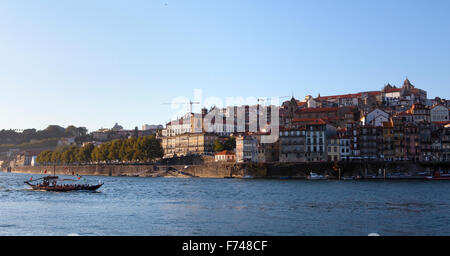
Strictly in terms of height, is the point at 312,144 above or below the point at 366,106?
below

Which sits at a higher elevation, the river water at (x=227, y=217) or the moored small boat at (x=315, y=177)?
the moored small boat at (x=315, y=177)

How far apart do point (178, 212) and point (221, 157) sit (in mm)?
85711

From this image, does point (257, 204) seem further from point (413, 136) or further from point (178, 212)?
point (413, 136)

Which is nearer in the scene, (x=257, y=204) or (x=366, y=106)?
(x=257, y=204)

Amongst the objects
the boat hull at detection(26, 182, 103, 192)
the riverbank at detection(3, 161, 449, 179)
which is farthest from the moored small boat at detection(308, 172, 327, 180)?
the boat hull at detection(26, 182, 103, 192)

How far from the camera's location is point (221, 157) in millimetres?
127625

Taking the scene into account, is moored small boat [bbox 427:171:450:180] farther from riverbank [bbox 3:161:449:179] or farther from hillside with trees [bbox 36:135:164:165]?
hillside with trees [bbox 36:135:164:165]

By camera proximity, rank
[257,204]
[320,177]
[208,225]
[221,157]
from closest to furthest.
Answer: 1. [208,225]
2. [257,204]
3. [320,177]
4. [221,157]

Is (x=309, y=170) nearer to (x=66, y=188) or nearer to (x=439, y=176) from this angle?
(x=439, y=176)

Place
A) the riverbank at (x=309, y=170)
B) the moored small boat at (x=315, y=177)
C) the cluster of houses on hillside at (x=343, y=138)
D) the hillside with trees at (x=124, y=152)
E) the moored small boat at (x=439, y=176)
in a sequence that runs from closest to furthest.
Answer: the moored small boat at (x=439, y=176) < the moored small boat at (x=315, y=177) < the riverbank at (x=309, y=170) < the cluster of houses on hillside at (x=343, y=138) < the hillside with trees at (x=124, y=152)

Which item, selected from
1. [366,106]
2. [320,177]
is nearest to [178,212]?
[320,177]

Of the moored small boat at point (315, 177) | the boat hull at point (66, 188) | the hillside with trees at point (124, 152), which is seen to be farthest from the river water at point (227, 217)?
the hillside with trees at point (124, 152)

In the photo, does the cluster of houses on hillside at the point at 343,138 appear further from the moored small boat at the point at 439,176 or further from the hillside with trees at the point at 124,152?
the hillside with trees at the point at 124,152
